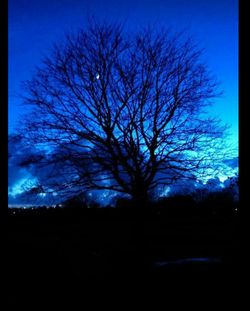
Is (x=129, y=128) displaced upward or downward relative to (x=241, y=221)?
upward

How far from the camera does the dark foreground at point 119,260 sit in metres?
3.97

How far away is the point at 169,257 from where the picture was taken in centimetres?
1061

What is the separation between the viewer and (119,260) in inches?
255

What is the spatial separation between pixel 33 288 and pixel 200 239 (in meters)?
8.13

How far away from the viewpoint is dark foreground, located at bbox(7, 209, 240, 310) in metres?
3.97

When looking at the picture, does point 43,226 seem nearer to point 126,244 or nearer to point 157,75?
point 126,244

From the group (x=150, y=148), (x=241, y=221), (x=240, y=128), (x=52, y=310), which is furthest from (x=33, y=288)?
(x=150, y=148)

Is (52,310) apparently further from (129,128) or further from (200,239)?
(200,239)
